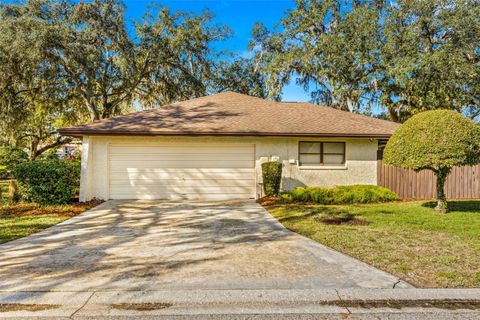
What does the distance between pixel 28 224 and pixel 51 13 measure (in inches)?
587

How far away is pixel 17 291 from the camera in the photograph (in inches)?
149

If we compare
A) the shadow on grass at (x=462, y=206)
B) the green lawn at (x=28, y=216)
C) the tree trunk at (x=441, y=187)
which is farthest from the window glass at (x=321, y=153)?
the green lawn at (x=28, y=216)

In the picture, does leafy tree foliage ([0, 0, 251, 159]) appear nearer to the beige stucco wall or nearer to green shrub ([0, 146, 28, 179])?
green shrub ([0, 146, 28, 179])

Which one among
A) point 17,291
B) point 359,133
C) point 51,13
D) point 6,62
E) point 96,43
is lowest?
point 17,291

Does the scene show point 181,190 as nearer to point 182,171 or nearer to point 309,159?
point 182,171

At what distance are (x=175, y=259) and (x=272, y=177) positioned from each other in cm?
656

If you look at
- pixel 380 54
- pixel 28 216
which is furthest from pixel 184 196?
pixel 380 54

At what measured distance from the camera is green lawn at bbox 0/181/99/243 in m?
6.82

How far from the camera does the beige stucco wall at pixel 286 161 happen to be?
11.2m

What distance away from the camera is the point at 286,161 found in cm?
1205

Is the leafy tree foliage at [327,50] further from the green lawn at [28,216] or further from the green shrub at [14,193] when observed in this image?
the green shrub at [14,193]

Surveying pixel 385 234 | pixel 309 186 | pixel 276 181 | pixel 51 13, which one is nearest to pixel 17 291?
pixel 385 234

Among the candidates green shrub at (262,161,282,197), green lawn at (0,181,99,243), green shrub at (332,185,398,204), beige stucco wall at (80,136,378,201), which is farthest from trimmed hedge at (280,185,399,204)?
green lawn at (0,181,99,243)

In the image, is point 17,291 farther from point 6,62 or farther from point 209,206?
point 6,62
